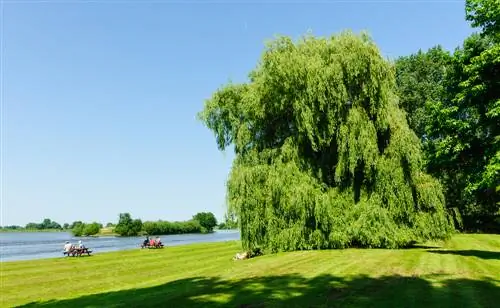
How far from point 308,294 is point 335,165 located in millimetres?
14319

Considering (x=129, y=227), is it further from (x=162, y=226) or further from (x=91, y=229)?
(x=91, y=229)

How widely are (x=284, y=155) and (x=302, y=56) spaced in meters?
5.89

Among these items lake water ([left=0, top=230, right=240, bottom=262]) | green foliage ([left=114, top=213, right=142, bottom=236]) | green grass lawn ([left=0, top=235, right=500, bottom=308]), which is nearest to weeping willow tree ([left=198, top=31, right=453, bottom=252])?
green grass lawn ([left=0, top=235, right=500, bottom=308])

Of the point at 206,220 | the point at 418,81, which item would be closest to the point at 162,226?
the point at 206,220

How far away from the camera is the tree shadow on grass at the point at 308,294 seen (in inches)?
382

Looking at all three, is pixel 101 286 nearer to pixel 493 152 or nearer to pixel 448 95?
pixel 493 152

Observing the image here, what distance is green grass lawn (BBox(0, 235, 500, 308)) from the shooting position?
33.2 feet

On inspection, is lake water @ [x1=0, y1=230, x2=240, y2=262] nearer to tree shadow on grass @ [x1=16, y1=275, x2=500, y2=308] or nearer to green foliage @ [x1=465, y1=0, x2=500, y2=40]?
tree shadow on grass @ [x1=16, y1=275, x2=500, y2=308]

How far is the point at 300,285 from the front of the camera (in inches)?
482

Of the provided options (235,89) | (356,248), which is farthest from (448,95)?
(235,89)

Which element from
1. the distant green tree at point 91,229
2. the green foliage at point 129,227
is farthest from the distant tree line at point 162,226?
the distant green tree at point 91,229

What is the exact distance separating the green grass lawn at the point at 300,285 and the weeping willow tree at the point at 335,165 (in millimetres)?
2853

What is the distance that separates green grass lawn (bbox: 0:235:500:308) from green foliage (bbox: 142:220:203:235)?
109m

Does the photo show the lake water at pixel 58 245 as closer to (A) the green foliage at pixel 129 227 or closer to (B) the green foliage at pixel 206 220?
(A) the green foliage at pixel 129 227
